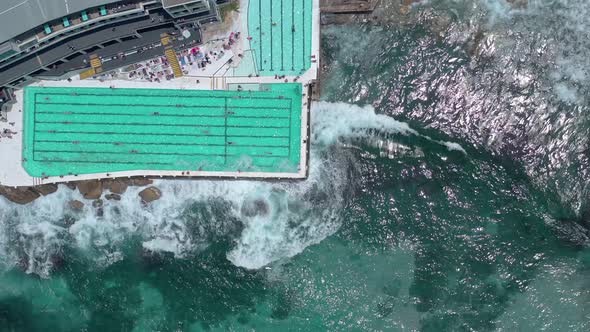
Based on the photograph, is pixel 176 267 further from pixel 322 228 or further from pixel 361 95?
pixel 361 95

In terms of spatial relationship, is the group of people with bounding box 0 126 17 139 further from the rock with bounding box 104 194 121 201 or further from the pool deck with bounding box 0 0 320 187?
the rock with bounding box 104 194 121 201

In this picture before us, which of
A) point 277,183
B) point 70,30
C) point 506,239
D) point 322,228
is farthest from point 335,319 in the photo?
point 70,30

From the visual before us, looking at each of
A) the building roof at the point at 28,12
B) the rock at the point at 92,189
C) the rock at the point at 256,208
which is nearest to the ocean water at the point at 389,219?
the rock at the point at 256,208

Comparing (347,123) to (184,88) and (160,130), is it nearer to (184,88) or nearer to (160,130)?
(184,88)

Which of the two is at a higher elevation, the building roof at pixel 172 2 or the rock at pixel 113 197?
the building roof at pixel 172 2

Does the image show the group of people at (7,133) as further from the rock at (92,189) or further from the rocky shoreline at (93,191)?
the rock at (92,189)
